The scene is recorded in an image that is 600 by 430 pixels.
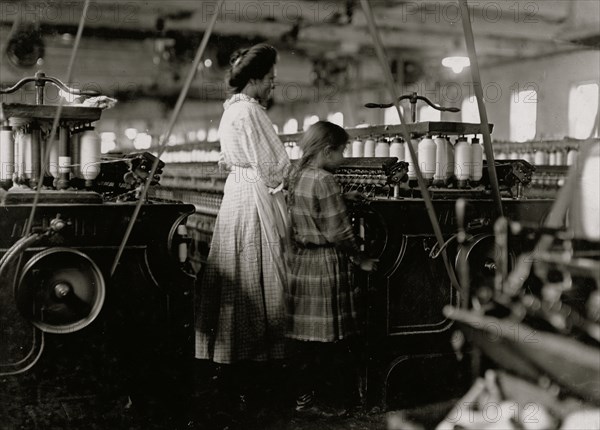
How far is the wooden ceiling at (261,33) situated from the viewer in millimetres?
9617

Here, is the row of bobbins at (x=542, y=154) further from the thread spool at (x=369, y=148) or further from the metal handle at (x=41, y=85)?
the metal handle at (x=41, y=85)

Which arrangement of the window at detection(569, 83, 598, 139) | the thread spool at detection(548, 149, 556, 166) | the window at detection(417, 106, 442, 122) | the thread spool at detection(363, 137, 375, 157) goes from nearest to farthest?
the thread spool at detection(363, 137, 375, 157)
the window at detection(417, 106, 442, 122)
the thread spool at detection(548, 149, 556, 166)
the window at detection(569, 83, 598, 139)

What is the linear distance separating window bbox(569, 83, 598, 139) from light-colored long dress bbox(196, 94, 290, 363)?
29.0 ft

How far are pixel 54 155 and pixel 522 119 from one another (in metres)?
10.7

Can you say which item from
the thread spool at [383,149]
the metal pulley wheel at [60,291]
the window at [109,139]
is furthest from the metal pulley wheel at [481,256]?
the window at [109,139]

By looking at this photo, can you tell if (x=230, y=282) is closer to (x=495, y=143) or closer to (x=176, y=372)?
(x=176, y=372)

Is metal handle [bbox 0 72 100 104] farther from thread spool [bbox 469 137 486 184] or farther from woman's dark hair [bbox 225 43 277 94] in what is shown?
thread spool [bbox 469 137 486 184]

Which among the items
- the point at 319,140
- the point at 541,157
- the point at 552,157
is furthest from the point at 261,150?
the point at 541,157

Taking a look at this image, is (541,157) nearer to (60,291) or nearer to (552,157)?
(552,157)

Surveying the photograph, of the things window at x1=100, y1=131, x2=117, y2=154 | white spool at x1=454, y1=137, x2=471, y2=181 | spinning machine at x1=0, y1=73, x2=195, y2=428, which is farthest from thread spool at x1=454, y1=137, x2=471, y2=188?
window at x1=100, y1=131, x2=117, y2=154

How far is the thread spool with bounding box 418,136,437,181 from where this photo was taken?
3.80 metres

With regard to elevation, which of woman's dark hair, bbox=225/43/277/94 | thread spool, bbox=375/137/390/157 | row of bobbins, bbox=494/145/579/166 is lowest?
thread spool, bbox=375/137/390/157

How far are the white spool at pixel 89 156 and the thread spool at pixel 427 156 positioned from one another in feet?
5.63

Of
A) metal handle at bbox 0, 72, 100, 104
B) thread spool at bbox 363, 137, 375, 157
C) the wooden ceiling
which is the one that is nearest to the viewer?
metal handle at bbox 0, 72, 100, 104
